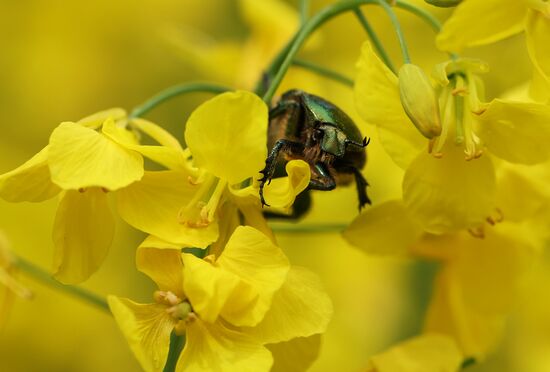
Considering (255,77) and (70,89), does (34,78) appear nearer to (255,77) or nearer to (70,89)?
(70,89)

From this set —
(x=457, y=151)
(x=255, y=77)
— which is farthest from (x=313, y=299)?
(x=255, y=77)

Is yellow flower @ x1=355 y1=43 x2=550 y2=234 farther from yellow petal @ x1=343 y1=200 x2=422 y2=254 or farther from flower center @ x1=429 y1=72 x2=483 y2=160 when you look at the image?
yellow petal @ x1=343 y1=200 x2=422 y2=254

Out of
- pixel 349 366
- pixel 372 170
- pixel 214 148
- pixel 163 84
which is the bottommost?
pixel 349 366

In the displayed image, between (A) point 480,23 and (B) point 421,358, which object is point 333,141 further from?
(B) point 421,358

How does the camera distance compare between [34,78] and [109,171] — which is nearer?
[109,171]

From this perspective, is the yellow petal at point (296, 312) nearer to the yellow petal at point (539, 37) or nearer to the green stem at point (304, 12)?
the yellow petal at point (539, 37)

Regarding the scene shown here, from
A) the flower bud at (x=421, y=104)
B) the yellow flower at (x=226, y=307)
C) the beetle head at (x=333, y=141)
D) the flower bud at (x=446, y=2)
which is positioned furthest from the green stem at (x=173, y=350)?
the flower bud at (x=446, y=2)

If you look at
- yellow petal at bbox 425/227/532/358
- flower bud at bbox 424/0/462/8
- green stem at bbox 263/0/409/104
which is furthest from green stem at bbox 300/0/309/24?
yellow petal at bbox 425/227/532/358

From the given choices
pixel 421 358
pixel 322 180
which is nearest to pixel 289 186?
pixel 322 180
